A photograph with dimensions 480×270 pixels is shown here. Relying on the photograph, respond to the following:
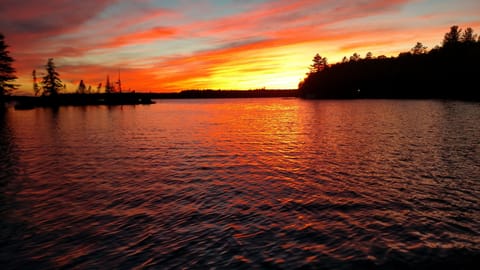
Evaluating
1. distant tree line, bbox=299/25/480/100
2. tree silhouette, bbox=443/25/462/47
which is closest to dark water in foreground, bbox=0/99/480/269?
distant tree line, bbox=299/25/480/100

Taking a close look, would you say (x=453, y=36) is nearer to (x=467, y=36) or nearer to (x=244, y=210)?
(x=467, y=36)

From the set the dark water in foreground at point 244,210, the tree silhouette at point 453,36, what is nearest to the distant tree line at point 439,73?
the tree silhouette at point 453,36

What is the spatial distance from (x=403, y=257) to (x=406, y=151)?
20.5 metres

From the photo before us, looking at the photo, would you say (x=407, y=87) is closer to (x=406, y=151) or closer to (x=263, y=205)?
(x=406, y=151)

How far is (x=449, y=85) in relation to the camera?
14350 cm

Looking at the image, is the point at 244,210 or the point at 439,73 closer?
the point at 244,210

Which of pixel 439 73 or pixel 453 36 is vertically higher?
pixel 453 36

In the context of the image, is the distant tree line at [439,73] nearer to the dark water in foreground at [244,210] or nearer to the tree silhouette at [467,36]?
the tree silhouette at [467,36]

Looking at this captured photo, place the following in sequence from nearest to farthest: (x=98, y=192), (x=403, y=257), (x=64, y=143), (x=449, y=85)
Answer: (x=403, y=257), (x=98, y=192), (x=64, y=143), (x=449, y=85)

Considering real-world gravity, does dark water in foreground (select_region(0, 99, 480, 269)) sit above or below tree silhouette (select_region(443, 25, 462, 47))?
below

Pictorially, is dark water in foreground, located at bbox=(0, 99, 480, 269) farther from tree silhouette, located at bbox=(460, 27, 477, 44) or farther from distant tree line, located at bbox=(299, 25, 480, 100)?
tree silhouette, located at bbox=(460, 27, 477, 44)

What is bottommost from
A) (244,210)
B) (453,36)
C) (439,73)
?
(244,210)

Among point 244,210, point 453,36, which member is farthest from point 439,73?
point 244,210

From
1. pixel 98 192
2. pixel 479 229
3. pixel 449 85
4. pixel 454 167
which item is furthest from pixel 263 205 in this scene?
pixel 449 85
